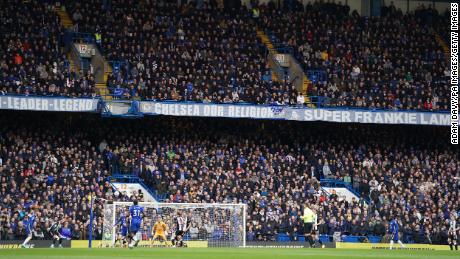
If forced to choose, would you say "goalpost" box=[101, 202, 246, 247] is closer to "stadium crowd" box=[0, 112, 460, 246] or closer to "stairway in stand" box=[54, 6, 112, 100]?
"stadium crowd" box=[0, 112, 460, 246]

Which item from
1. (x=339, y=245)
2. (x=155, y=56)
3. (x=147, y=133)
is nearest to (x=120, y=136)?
(x=147, y=133)

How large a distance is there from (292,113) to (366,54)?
7.50 metres

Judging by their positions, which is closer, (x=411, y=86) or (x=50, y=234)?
(x=50, y=234)

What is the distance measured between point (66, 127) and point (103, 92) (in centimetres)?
256

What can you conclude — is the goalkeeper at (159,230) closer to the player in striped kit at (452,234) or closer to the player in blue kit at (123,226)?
the player in blue kit at (123,226)

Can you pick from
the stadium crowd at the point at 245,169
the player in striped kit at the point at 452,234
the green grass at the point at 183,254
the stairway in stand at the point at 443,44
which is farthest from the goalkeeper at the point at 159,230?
the stairway in stand at the point at 443,44

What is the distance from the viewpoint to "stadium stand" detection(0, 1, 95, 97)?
4603cm

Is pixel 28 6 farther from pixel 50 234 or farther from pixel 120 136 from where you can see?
pixel 50 234

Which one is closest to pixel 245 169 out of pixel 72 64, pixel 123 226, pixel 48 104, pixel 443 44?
pixel 48 104

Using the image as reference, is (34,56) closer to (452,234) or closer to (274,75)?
(274,75)

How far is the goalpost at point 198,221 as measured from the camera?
40156mm

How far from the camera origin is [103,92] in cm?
4825

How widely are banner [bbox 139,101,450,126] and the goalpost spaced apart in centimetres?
726

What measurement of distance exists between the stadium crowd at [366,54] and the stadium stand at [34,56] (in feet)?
40.6
